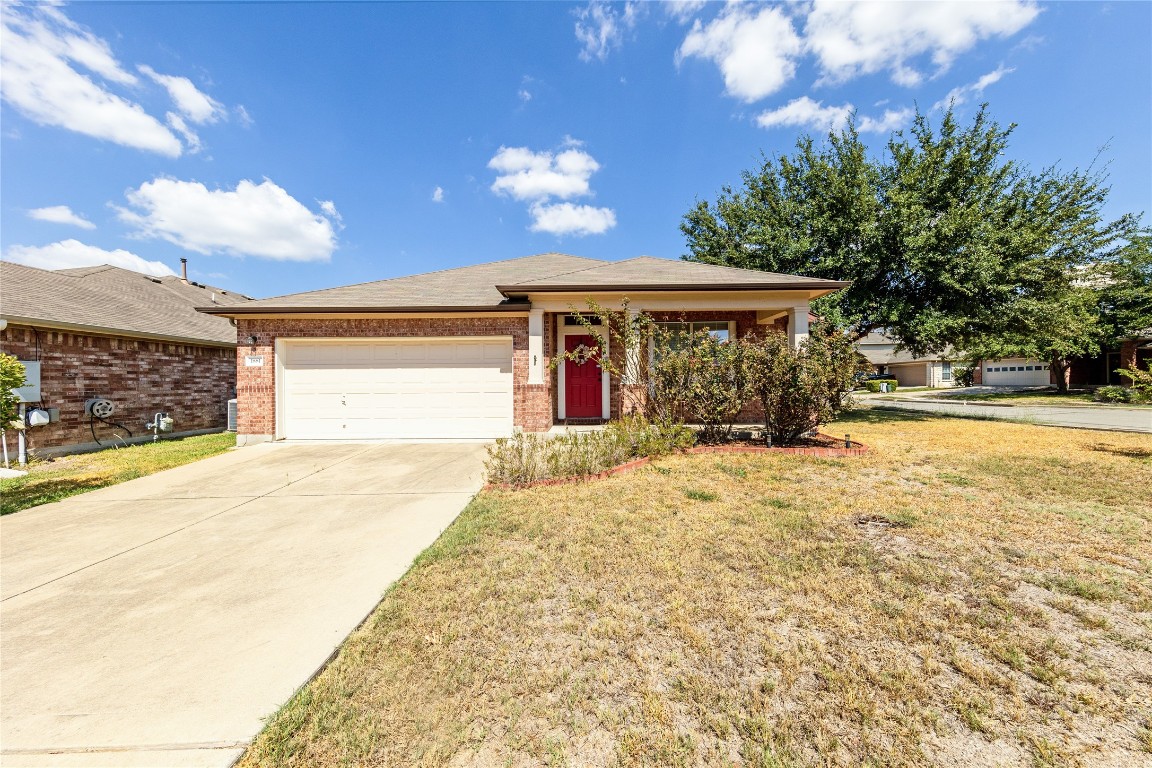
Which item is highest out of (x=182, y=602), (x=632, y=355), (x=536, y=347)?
(x=536, y=347)

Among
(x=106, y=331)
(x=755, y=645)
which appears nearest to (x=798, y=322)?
(x=755, y=645)

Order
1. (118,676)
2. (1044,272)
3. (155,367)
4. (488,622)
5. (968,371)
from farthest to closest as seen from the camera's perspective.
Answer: (968,371), (1044,272), (155,367), (488,622), (118,676)

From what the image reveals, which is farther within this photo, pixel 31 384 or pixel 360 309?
pixel 360 309

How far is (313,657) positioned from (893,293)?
14.9 m

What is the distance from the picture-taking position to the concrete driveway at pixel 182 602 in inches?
76.6

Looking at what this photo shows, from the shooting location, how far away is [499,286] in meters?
8.50

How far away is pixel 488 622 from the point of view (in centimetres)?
258

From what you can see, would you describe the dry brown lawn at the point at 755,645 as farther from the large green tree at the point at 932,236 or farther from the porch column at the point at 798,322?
the large green tree at the point at 932,236

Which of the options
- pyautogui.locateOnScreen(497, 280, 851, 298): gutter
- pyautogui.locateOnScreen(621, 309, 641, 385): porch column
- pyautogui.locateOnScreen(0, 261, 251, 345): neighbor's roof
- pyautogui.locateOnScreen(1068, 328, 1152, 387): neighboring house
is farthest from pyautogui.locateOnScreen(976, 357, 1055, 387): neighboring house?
pyautogui.locateOnScreen(0, 261, 251, 345): neighbor's roof

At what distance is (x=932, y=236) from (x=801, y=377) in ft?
24.1

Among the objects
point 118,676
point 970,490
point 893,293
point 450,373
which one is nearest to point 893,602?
point 970,490

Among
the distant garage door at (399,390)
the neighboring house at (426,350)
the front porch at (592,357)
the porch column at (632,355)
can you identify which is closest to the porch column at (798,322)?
the neighboring house at (426,350)

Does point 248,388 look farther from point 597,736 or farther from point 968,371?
point 968,371

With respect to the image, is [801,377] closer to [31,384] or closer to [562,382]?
[562,382]
